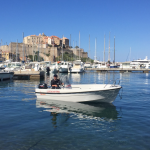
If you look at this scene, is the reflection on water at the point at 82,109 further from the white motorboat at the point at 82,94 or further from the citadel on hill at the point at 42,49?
the citadel on hill at the point at 42,49

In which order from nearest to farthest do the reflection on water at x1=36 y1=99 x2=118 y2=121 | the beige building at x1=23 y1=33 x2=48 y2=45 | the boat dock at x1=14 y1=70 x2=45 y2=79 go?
the reflection on water at x1=36 y1=99 x2=118 y2=121, the boat dock at x1=14 y1=70 x2=45 y2=79, the beige building at x1=23 y1=33 x2=48 y2=45

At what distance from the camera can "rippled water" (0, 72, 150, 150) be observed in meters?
6.54

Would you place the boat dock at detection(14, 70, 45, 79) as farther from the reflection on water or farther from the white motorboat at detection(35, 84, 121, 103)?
the white motorboat at detection(35, 84, 121, 103)

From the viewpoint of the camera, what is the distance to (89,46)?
226ft

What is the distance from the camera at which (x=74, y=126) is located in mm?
8266

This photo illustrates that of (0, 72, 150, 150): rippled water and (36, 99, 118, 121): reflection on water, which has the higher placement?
(36, 99, 118, 121): reflection on water

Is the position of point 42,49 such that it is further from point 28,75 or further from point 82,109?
point 82,109

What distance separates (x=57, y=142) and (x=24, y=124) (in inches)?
96.6

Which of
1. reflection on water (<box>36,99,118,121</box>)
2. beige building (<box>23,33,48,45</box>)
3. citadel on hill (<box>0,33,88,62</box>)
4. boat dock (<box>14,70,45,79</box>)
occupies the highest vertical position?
beige building (<box>23,33,48,45</box>)

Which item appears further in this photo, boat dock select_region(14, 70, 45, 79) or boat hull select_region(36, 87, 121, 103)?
boat dock select_region(14, 70, 45, 79)

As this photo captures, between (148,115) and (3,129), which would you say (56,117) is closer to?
(3,129)

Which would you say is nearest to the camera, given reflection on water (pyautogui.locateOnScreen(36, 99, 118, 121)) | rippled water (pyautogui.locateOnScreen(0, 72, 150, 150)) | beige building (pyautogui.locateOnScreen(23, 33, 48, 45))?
rippled water (pyautogui.locateOnScreen(0, 72, 150, 150))

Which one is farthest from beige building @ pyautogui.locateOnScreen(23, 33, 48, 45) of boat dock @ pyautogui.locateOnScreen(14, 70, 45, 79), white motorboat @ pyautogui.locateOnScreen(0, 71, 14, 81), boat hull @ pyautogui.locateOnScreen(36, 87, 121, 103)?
boat hull @ pyautogui.locateOnScreen(36, 87, 121, 103)

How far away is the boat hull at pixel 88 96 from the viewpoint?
11.7m
